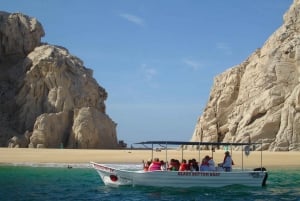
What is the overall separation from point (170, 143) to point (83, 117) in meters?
34.9

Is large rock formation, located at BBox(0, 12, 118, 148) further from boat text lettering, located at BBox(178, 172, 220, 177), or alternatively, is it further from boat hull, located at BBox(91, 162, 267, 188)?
boat text lettering, located at BBox(178, 172, 220, 177)

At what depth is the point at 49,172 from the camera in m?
41.4

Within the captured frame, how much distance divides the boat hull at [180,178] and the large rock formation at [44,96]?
33994 millimetres

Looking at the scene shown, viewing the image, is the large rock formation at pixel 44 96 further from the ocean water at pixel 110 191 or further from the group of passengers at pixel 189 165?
the group of passengers at pixel 189 165

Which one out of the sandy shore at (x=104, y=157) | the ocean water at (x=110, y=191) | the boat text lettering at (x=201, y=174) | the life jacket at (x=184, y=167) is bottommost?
the ocean water at (x=110, y=191)

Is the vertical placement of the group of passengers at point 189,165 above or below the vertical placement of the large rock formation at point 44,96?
below

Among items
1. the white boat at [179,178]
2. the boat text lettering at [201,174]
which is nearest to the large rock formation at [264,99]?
the white boat at [179,178]

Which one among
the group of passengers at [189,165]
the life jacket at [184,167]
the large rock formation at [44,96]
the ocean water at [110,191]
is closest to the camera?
the ocean water at [110,191]

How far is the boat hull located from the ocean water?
1.41 ft

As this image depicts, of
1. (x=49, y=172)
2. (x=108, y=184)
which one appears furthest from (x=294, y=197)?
(x=49, y=172)

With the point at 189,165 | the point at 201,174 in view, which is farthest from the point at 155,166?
the point at 201,174

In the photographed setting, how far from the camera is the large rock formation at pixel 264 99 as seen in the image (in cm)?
6159

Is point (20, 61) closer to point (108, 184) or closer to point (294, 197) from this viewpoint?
point (108, 184)

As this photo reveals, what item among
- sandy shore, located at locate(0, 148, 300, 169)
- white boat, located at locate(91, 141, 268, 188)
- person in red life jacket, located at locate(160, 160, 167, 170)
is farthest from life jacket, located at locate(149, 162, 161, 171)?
sandy shore, located at locate(0, 148, 300, 169)
